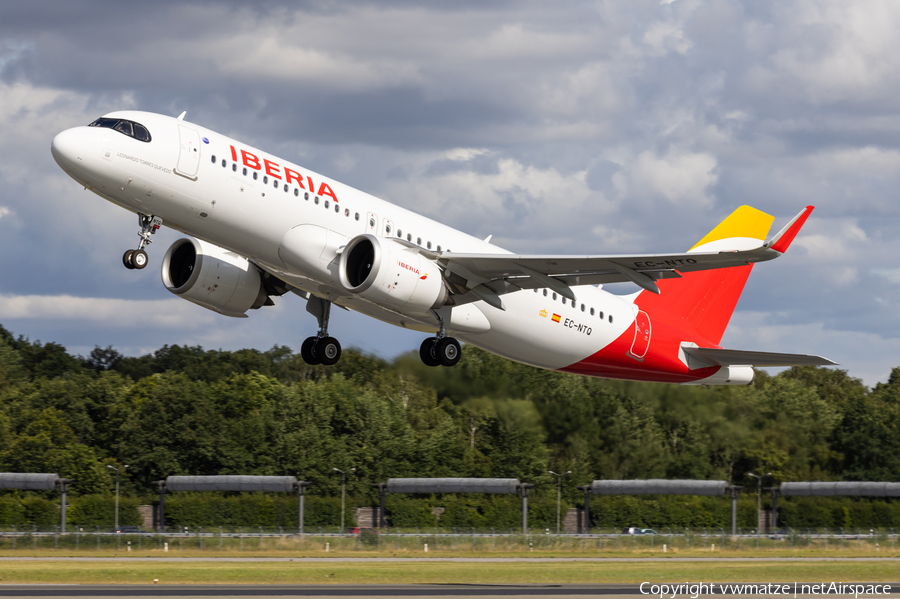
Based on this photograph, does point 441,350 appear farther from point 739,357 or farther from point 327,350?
point 739,357

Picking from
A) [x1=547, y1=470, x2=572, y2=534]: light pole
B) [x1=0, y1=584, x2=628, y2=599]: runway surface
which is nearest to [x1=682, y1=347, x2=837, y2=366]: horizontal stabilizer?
[x1=0, y1=584, x2=628, y2=599]: runway surface

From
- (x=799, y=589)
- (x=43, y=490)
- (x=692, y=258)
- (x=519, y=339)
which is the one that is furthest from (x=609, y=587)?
(x=43, y=490)

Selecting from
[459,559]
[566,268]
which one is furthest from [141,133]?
[459,559]

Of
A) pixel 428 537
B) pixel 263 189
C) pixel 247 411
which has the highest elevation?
pixel 263 189

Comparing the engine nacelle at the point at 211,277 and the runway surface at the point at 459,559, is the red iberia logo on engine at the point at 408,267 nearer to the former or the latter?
the engine nacelle at the point at 211,277

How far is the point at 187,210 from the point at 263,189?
2219mm

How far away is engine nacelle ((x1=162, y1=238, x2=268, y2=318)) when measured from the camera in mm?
35406

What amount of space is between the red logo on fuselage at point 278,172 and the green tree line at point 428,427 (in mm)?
10577

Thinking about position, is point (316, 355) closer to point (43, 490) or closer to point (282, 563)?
point (282, 563)

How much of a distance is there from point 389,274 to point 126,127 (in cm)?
840

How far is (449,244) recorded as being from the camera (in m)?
35.5

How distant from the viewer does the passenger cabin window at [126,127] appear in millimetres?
30078

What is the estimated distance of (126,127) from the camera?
30.2 m

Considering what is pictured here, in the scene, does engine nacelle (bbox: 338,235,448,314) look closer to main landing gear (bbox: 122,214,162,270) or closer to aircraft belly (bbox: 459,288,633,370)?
aircraft belly (bbox: 459,288,633,370)
